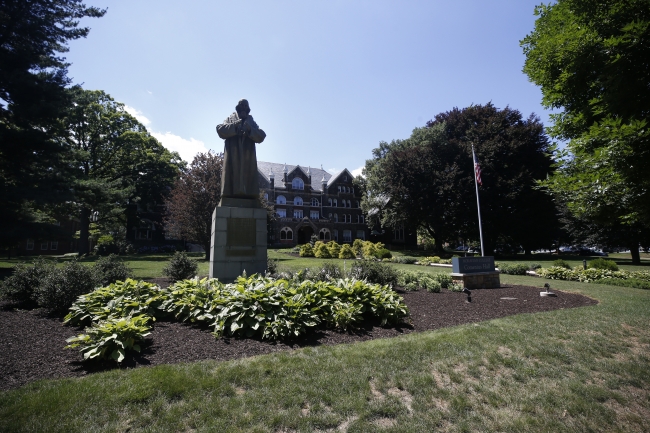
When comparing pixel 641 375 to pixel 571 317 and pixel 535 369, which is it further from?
pixel 571 317

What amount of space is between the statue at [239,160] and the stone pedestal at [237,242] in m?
A: 0.55

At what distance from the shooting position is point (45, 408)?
313cm

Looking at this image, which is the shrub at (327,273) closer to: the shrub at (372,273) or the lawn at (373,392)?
the shrub at (372,273)

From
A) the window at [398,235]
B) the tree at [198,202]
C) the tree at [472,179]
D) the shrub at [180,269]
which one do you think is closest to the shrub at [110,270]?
the shrub at [180,269]

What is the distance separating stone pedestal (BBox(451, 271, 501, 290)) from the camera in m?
11.6

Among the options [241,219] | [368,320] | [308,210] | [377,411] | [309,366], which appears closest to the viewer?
[377,411]

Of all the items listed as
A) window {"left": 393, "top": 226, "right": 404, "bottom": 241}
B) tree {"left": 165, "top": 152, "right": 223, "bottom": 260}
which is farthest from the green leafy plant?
window {"left": 393, "top": 226, "right": 404, "bottom": 241}

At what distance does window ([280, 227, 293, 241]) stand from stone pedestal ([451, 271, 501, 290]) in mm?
41231

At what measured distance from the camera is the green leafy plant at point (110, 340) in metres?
4.10

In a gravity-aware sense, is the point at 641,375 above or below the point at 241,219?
below

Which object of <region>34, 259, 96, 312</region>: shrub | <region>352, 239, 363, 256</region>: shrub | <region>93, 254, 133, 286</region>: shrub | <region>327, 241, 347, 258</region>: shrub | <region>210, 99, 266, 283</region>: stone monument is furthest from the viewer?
<region>352, 239, 363, 256</region>: shrub

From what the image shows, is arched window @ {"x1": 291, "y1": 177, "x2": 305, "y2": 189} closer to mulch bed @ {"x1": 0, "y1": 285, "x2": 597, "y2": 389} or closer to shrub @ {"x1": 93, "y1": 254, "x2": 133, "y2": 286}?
shrub @ {"x1": 93, "y1": 254, "x2": 133, "y2": 286}

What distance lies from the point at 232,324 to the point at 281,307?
871 mm

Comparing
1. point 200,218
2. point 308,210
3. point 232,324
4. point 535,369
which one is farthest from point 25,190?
point 308,210
